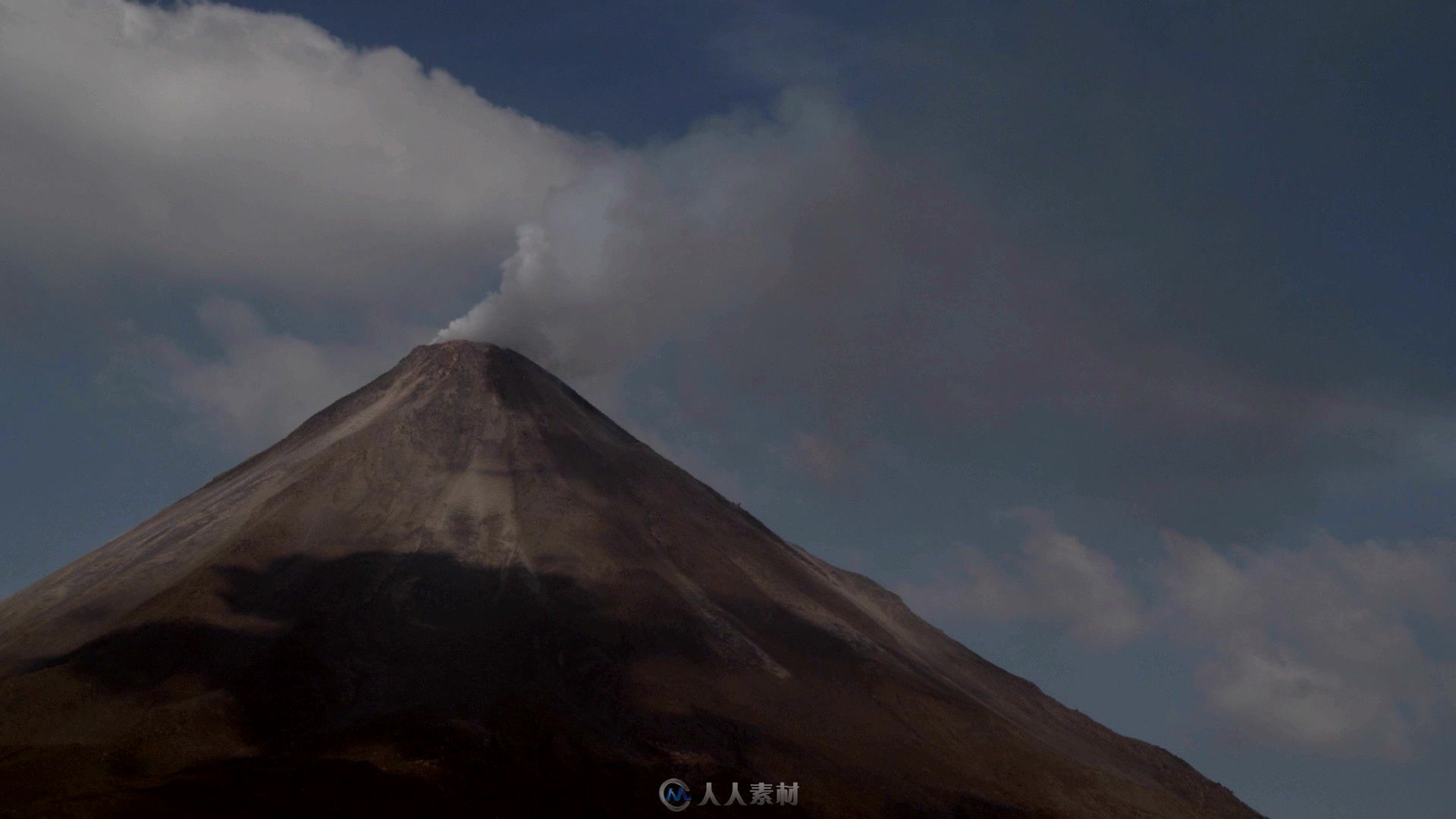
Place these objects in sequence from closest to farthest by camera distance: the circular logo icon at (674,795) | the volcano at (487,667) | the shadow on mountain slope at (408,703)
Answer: the shadow on mountain slope at (408,703)
the volcano at (487,667)
the circular logo icon at (674,795)

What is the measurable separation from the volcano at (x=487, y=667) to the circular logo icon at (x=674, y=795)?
35 cm

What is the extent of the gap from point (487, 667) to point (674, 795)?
15.0 m

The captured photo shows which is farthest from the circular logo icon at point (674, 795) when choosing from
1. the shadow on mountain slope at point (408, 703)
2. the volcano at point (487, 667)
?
the shadow on mountain slope at point (408, 703)

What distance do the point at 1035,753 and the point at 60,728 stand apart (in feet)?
172

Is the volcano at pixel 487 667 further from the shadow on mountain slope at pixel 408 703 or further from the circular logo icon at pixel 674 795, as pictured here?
the circular logo icon at pixel 674 795

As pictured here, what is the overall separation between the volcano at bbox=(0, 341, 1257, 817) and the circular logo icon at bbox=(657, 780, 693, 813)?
0.35m

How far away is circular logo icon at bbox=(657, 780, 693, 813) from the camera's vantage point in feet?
175

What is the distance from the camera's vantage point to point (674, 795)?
5406 centimetres

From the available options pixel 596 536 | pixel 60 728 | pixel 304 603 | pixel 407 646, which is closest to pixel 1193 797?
pixel 596 536

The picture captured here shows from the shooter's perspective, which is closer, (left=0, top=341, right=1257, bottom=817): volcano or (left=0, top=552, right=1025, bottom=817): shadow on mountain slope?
(left=0, top=552, right=1025, bottom=817): shadow on mountain slope

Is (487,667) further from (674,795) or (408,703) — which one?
(674,795)

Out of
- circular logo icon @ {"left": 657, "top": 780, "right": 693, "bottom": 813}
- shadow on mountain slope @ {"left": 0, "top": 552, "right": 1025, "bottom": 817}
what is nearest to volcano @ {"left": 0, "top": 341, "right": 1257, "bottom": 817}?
shadow on mountain slope @ {"left": 0, "top": 552, "right": 1025, "bottom": 817}

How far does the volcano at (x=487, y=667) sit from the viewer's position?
172 feet

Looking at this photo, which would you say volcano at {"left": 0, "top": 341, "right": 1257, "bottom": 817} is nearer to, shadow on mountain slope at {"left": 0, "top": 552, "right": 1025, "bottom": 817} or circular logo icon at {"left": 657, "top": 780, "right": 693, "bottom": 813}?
shadow on mountain slope at {"left": 0, "top": 552, "right": 1025, "bottom": 817}
